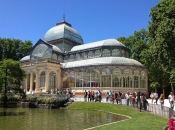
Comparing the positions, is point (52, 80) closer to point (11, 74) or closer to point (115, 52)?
point (115, 52)

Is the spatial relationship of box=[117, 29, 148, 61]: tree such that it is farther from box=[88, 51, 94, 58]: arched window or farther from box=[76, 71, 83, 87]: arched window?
box=[76, 71, 83, 87]: arched window

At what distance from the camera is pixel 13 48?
65688 millimetres

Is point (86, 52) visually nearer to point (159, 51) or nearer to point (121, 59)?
point (121, 59)

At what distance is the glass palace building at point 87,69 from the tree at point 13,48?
45.3 feet

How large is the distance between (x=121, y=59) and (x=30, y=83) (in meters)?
19.8

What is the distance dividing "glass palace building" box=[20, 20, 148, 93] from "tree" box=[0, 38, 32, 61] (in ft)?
45.3

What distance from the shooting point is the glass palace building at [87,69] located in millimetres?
40281

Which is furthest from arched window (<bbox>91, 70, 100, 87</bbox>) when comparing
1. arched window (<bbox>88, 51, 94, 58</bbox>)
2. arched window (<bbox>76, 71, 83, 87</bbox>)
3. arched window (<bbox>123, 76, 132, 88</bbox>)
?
arched window (<bbox>88, 51, 94, 58</bbox>)

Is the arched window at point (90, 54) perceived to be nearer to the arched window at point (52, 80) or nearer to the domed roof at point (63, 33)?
the arched window at point (52, 80)

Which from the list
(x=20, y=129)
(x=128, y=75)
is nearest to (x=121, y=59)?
(x=128, y=75)

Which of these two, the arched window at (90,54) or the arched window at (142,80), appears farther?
the arched window at (90,54)

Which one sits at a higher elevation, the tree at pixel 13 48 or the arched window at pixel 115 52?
the tree at pixel 13 48

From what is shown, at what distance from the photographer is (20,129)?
14.4 metres

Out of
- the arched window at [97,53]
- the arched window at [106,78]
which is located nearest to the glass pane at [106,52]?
the arched window at [97,53]
